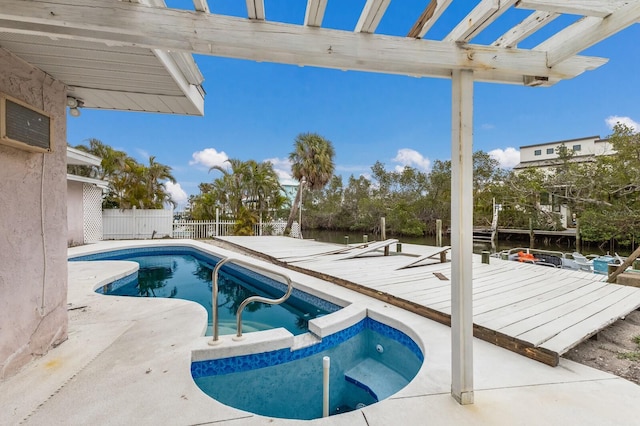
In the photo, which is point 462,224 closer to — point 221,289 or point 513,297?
point 513,297

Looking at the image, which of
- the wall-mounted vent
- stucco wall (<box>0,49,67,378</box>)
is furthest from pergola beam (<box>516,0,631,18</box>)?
stucco wall (<box>0,49,67,378</box>)

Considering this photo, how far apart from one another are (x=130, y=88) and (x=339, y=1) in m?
2.21

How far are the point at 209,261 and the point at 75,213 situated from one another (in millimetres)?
6032

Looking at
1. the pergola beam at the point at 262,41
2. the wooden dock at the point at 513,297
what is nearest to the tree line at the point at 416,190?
the wooden dock at the point at 513,297

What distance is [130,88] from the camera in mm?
2828

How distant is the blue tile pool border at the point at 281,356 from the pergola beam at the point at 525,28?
2752mm

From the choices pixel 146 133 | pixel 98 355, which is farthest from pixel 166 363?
pixel 146 133

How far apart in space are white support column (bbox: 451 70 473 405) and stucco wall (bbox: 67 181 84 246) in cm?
1305

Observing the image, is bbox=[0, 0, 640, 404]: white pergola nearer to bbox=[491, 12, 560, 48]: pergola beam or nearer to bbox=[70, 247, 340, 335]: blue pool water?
bbox=[491, 12, 560, 48]: pergola beam

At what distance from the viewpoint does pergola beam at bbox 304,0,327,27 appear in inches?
57.2

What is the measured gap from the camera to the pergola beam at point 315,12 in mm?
1453

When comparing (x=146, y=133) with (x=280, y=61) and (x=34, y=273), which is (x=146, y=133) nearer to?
(x=34, y=273)

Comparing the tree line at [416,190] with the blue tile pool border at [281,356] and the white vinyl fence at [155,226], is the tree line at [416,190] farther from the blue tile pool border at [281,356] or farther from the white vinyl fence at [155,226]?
the blue tile pool border at [281,356]

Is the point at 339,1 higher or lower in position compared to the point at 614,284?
higher
